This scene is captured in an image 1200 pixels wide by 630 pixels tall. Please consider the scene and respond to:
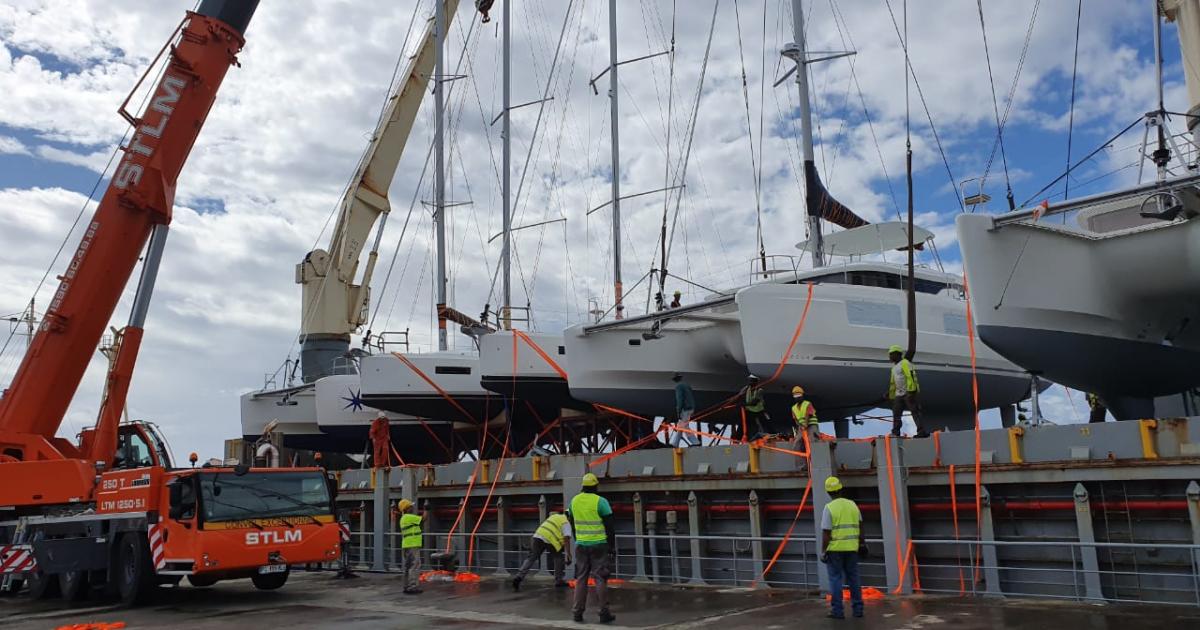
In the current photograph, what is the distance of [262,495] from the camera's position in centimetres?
1026

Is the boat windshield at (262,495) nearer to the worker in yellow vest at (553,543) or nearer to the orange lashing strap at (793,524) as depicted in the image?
the worker in yellow vest at (553,543)

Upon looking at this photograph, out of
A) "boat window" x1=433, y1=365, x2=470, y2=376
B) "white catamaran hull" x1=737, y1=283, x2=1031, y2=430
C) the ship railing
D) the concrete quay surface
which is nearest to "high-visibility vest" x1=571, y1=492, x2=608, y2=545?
the concrete quay surface

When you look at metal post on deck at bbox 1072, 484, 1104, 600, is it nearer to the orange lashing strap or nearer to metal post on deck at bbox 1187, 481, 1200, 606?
metal post on deck at bbox 1187, 481, 1200, 606

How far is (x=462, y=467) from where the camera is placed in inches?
541

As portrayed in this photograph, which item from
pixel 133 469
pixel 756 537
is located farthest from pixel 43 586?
pixel 756 537

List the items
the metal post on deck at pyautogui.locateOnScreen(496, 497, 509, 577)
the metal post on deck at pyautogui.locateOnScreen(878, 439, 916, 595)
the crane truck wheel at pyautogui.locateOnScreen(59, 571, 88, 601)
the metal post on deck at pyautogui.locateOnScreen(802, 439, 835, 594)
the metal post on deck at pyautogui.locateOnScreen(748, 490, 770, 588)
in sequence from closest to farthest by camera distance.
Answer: the metal post on deck at pyautogui.locateOnScreen(878, 439, 916, 595) → the metal post on deck at pyautogui.locateOnScreen(802, 439, 835, 594) → the metal post on deck at pyautogui.locateOnScreen(748, 490, 770, 588) → the crane truck wheel at pyautogui.locateOnScreen(59, 571, 88, 601) → the metal post on deck at pyautogui.locateOnScreen(496, 497, 509, 577)

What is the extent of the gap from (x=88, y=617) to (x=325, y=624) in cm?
327

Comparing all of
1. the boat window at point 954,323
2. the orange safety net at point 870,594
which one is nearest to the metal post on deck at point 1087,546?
the orange safety net at point 870,594

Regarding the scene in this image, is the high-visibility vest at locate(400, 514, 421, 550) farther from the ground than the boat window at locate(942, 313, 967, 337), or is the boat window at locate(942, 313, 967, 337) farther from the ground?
the boat window at locate(942, 313, 967, 337)

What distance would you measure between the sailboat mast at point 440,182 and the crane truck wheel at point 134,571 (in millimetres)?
10173

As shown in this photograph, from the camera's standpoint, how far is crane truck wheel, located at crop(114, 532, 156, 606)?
1030 cm

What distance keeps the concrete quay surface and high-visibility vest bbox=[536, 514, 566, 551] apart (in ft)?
1.74

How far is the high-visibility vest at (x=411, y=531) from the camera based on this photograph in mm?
10797

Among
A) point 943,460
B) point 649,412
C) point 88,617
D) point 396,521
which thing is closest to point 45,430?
point 88,617
